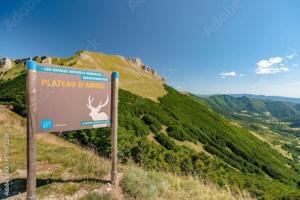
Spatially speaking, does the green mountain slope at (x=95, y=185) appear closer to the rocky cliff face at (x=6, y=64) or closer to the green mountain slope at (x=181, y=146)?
the green mountain slope at (x=181, y=146)

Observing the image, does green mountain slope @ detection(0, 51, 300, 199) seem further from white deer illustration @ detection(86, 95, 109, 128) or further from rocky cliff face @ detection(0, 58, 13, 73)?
rocky cliff face @ detection(0, 58, 13, 73)

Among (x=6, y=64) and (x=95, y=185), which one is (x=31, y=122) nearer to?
(x=95, y=185)

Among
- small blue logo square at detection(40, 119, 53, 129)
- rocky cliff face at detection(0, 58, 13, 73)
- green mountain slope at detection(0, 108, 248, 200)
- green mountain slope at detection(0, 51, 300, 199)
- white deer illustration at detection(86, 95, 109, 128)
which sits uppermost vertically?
rocky cliff face at detection(0, 58, 13, 73)

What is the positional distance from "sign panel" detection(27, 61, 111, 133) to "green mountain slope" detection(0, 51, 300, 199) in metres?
9.34

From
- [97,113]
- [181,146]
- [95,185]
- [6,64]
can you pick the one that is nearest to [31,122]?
[97,113]

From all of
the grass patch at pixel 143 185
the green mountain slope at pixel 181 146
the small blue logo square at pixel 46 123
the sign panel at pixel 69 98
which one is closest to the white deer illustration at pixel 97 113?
the sign panel at pixel 69 98

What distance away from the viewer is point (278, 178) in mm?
60312

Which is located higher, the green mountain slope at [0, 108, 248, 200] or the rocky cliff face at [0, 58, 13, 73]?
the rocky cliff face at [0, 58, 13, 73]

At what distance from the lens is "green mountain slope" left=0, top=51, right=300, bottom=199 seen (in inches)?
784

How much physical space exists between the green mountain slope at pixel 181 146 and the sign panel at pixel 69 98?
368 inches

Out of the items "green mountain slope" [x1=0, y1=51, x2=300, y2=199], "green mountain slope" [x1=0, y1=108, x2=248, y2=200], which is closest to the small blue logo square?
"green mountain slope" [x1=0, y1=108, x2=248, y2=200]

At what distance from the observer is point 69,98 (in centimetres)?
534

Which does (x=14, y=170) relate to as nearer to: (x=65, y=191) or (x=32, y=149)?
(x=65, y=191)

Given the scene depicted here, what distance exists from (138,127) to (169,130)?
31.6ft
